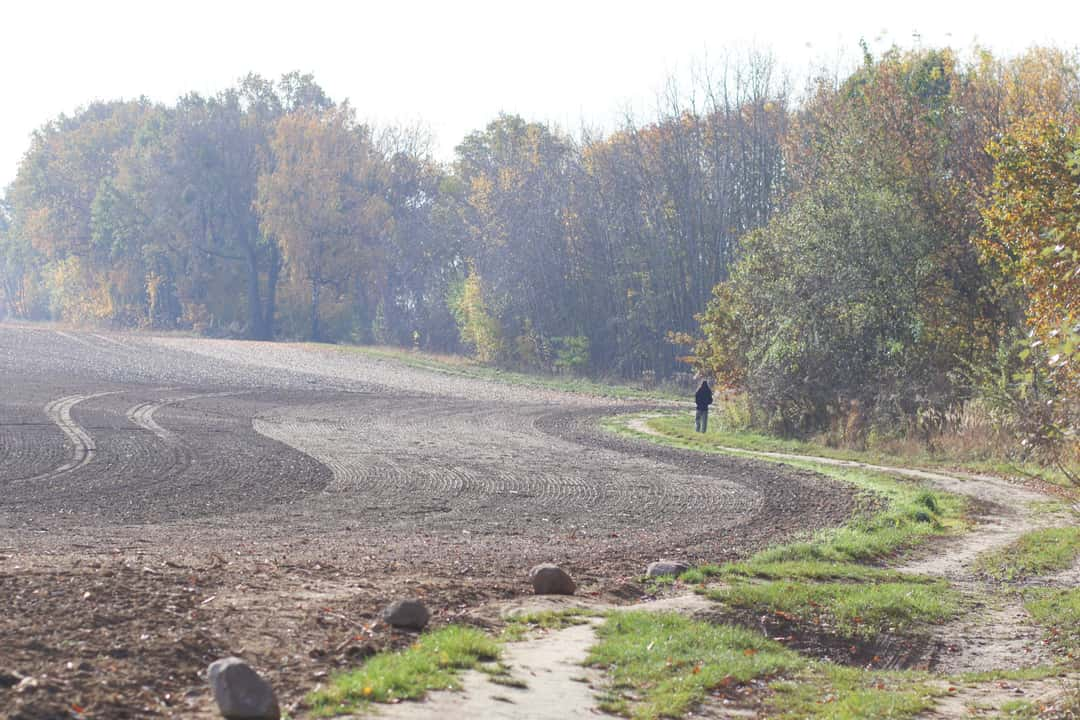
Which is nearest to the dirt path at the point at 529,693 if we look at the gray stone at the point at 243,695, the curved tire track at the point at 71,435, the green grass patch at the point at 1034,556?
the gray stone at the point at 243,695

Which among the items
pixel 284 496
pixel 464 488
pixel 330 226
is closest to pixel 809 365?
pixel 464 488

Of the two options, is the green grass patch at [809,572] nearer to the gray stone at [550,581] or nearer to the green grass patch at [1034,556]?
the green grass patch at [1034,556]

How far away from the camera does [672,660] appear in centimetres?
898

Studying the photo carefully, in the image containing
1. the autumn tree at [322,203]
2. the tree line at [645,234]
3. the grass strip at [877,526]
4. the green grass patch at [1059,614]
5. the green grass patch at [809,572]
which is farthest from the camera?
the autumn tree at [322,203]

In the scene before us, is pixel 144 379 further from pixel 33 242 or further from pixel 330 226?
pixel 33 242

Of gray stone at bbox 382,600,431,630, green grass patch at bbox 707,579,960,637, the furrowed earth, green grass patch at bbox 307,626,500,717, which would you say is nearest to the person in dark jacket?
the furrowed earth

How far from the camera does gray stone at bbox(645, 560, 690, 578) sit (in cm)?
1273

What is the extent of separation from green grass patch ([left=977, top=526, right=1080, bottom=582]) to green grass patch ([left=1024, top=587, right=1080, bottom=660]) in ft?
3.43

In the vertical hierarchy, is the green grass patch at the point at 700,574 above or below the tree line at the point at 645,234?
below

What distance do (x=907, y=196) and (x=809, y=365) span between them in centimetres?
510

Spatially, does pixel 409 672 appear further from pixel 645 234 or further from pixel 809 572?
pixel 645 234

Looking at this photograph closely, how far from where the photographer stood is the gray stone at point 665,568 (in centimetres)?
1273

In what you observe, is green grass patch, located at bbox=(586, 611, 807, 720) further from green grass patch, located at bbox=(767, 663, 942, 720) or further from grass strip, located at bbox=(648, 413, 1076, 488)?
grass strip, located at bbox=(648, 413, 1076, 488)

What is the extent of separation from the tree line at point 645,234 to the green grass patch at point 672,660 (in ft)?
9.95
